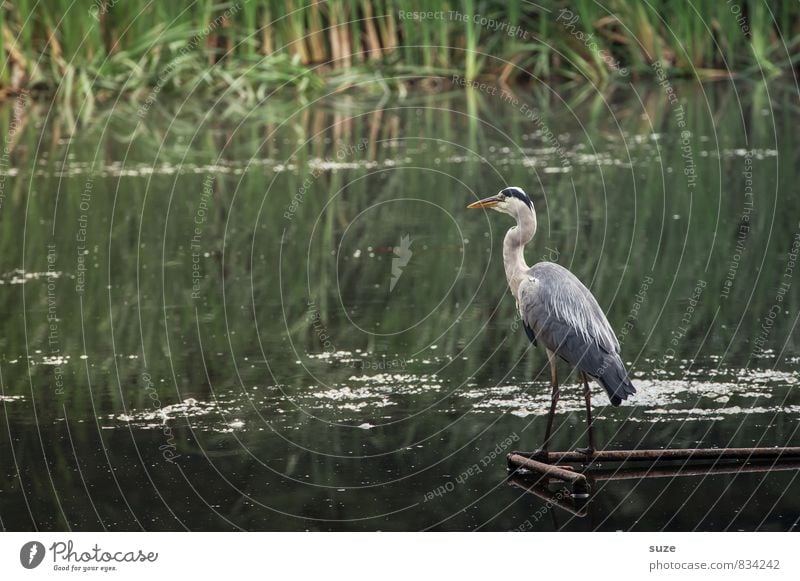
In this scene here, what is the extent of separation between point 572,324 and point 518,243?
45cm

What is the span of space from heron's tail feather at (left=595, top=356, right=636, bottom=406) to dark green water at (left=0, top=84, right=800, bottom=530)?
1.15 ft

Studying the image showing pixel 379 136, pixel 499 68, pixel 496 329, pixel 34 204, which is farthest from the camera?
pixel 499 68

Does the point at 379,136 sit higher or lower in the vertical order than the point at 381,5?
lower

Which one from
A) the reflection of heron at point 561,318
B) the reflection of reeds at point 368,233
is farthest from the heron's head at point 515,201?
the reflection of reeds at point 368,233

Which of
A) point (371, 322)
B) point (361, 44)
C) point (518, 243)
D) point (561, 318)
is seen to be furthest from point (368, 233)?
point (361, 44)

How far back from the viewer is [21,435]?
6.34 metres

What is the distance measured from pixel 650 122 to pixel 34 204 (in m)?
6.80

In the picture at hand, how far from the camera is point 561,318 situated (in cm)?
570

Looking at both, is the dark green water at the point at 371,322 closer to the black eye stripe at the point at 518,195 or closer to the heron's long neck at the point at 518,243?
the heron's long neck at the point at 518,243

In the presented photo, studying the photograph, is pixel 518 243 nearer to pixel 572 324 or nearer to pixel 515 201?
pixel 515 201

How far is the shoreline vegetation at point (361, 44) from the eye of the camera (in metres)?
18.0

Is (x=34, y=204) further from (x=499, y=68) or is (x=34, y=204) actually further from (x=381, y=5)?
(x=499, y=68)

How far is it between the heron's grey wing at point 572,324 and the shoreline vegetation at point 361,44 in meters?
12.1
